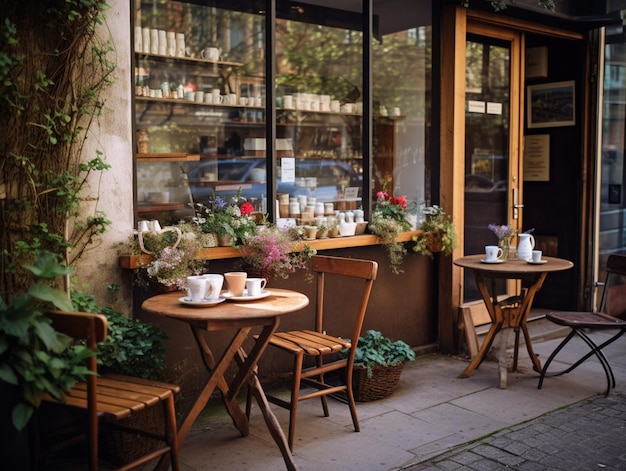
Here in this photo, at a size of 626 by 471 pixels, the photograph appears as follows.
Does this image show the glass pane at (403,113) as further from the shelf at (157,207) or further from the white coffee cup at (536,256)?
the shelf at (157,207)

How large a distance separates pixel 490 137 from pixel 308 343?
131 inches

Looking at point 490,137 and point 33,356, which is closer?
point 33,356

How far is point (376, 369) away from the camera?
4895 millimetres

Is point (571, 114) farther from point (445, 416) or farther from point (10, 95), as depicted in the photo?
point (10, 95)

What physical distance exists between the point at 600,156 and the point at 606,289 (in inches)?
75.5

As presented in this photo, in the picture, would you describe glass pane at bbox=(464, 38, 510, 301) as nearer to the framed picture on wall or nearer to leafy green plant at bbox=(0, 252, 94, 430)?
the framed picture on wall

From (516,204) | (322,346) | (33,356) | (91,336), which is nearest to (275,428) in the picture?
(322,346)

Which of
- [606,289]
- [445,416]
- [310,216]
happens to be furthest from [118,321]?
[606,289]

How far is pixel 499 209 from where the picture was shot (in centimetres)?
684

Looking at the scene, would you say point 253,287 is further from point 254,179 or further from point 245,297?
point 254,179

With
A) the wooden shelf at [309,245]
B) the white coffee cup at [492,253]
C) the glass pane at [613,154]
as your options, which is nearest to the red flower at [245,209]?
the wooden shelf at [309,245]

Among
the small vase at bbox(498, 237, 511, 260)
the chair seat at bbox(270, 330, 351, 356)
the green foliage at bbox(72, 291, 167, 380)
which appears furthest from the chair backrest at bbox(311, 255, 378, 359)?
the small vase at bbox(498, 237, 511, 260)

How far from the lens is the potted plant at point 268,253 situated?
15.4 feet

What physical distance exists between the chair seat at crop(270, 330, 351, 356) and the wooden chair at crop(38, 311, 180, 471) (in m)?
0.90
